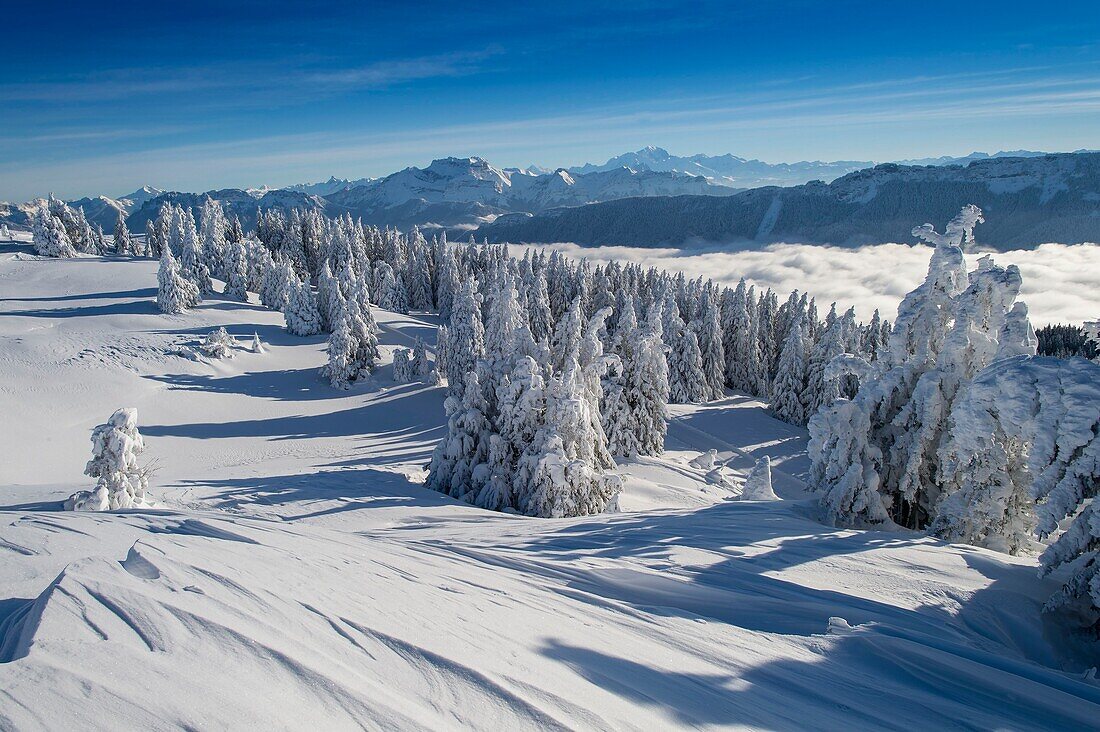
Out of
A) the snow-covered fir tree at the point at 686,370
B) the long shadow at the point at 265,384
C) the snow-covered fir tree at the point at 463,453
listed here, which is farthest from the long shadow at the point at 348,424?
the snow-covered fir tree at the point at 686,370

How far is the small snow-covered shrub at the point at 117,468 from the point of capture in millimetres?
11438

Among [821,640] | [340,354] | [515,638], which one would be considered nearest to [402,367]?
[340,354]

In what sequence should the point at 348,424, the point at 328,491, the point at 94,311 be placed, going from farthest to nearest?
the point at 94,311 < the point at 348,424 < the point at 328,491

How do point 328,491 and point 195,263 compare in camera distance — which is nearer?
point 328,491

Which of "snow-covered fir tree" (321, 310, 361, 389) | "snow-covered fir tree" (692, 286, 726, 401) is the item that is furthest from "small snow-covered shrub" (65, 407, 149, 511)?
"snow-covered fir tree" (692, 286, 726, 401)

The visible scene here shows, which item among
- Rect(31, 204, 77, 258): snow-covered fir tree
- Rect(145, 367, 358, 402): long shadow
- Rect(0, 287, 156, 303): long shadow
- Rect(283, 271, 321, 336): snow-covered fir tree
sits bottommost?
Rect(145, 367, 358, 402): long shadow

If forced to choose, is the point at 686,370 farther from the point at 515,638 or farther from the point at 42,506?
the point at 515,638

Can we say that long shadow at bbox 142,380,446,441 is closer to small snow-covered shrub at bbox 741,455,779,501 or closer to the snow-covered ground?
small snow-covered shrub at bbox 741,455,779,501

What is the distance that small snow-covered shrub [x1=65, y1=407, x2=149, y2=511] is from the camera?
11438 mm

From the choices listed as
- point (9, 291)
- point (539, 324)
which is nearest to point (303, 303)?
point (539, 324)

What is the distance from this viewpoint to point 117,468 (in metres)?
12.3

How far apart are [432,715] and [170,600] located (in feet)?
6.42

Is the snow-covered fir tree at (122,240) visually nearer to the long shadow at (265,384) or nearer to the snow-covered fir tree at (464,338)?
the long shadow at (265,384)

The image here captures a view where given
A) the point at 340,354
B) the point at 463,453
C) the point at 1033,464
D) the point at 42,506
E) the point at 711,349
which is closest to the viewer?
the point at 1033,464
